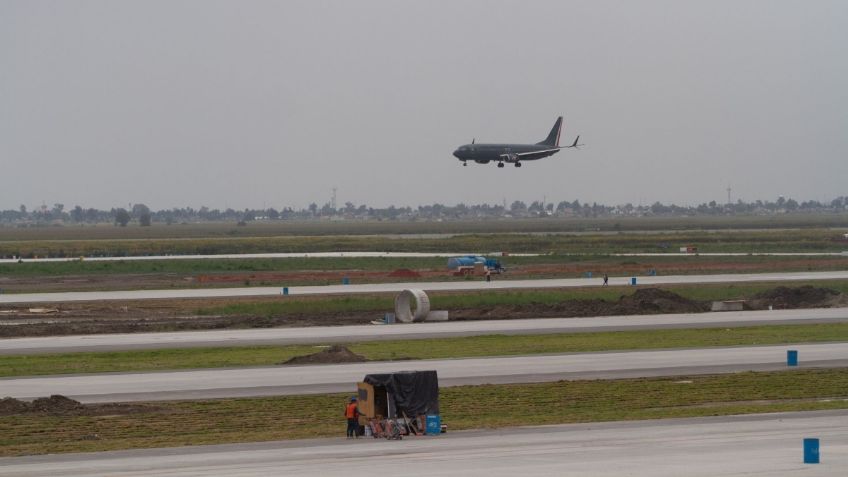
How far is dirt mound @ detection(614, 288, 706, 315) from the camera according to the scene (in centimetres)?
7862

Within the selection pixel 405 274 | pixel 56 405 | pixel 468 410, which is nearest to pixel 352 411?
pixel 468 410

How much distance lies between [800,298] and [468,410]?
49685mm

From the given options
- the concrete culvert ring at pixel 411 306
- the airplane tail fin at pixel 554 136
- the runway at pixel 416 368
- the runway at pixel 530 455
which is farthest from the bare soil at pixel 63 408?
the airplane tail fin at pixel 554 136

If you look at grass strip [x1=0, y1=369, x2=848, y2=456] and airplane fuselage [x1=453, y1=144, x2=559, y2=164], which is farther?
airplane fuselage [x1=453, y1=144, x2=559, y2=164]

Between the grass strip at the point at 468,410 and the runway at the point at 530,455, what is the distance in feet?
5.87

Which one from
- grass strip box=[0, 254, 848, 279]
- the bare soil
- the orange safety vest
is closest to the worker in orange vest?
the orange safety vest

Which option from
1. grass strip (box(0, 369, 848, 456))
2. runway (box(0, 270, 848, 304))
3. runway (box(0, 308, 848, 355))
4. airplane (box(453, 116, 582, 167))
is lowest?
grass strip (box(0, 369, 848, 456))

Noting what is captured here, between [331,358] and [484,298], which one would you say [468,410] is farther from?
[484,298]

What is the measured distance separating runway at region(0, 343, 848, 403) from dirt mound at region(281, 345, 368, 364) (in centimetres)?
121

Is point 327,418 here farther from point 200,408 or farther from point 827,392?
point 827,392

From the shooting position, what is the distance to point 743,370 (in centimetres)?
4900

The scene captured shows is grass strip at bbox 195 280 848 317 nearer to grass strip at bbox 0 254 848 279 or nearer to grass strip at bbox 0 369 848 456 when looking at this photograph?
grass strip at bbox 0 254 848 279

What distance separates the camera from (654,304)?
79.4 metres

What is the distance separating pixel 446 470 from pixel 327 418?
1079cm
